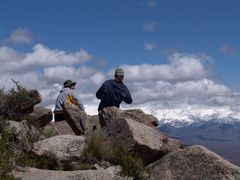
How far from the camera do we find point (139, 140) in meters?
16.6

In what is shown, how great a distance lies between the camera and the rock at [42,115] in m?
18.7

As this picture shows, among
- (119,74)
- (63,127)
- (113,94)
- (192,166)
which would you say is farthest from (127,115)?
(192,166)

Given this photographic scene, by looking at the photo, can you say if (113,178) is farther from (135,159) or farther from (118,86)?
(118,86)

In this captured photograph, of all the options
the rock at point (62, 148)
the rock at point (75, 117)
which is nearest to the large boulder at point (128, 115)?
the rock at point (75, 117)

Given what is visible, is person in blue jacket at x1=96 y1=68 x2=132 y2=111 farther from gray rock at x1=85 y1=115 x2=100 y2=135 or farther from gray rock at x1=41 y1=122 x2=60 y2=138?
gray rock at x1=41 y1=122 x2=60 y2=138

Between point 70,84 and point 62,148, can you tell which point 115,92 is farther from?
point 62,148

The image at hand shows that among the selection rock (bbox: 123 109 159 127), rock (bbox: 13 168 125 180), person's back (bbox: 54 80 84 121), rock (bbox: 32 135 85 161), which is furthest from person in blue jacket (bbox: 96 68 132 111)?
rock (bbox: 13 168 125 180)

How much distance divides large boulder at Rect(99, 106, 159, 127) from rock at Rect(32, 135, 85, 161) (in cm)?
364

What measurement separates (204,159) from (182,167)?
787 millimetres

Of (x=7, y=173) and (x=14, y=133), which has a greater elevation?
(x=14, y=133)

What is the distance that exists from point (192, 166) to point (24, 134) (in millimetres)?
5792

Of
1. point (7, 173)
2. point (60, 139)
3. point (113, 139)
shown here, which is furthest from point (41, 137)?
point (7, 173)

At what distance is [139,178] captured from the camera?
15391 millimetres

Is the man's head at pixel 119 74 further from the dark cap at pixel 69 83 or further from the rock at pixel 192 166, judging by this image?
the rock at pixel 192 166
